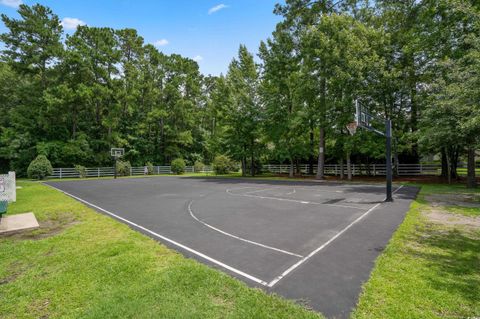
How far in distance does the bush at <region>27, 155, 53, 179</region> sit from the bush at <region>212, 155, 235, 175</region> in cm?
1602

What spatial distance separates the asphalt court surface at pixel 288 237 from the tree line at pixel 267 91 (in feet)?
12.5

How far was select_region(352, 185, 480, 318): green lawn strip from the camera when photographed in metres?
2.79

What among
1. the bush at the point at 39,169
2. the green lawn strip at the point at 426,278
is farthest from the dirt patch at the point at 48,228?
the bush at the point at 39,169

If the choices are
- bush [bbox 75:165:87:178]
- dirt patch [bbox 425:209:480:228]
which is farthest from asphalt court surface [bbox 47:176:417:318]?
bush [bbox 75:165:87:178]

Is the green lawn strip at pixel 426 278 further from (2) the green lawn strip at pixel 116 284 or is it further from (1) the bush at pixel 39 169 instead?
(1) the bush at pixel 39 169

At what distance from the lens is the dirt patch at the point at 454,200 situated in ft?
28.7

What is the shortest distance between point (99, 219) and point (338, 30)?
1865 cm

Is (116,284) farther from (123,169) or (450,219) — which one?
(123,169)

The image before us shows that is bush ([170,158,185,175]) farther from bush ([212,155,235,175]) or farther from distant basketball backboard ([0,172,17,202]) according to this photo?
distant basketball backboard ([0,172,17,202])

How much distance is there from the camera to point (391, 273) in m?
3.66

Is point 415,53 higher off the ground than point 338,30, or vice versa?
point 338,30

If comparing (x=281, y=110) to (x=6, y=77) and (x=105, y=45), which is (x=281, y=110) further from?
(x=6, y=77)

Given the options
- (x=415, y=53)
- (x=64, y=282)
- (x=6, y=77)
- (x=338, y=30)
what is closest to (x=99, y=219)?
(x=64, y=282)

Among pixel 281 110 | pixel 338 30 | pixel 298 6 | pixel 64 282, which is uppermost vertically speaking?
pixel 298 6
